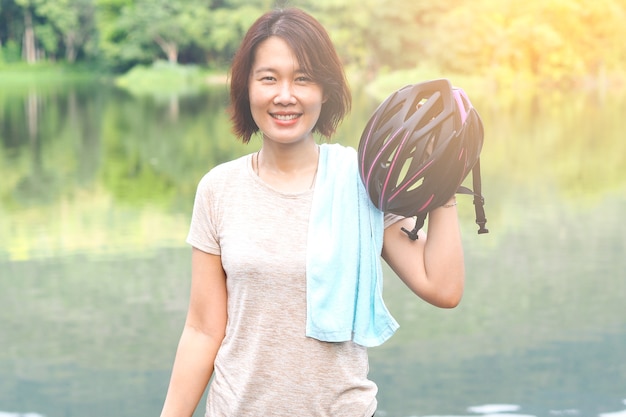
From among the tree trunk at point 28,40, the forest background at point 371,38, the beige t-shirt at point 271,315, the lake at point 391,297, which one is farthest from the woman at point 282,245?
the tree trunk at point 28,40

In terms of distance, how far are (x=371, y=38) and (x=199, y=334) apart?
130 ft

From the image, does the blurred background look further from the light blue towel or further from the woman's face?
the light blue towel

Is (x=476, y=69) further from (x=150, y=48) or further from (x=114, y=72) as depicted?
(x=114, y=72)

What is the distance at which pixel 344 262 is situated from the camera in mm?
1684

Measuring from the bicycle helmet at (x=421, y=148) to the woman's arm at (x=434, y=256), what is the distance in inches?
0.9

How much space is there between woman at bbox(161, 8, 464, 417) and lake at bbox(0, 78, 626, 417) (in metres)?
2.64

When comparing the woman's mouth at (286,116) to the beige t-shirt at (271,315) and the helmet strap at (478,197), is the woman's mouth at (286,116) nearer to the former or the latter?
the beige t-shirt at (271,315)

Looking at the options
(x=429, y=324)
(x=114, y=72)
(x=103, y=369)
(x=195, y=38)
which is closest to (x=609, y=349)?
(x=429, y=324)

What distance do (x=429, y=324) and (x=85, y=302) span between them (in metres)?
2.00

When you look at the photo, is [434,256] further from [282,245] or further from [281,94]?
[281,94]

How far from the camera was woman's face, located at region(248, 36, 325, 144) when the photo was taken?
5.52ft

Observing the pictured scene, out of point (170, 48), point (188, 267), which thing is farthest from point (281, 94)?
point (170, 48)

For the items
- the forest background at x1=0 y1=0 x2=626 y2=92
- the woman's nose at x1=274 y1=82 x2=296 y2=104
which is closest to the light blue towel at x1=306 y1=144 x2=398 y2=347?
the woman's nose at x1=274 y1=82 x2=296 y2=104

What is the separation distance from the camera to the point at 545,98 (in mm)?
30562
